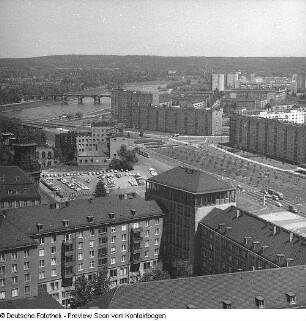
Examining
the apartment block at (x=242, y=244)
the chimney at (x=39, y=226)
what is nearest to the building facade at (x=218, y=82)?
the apartment block at (x=242, y=244)

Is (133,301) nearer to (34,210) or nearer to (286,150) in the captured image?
(34,210)

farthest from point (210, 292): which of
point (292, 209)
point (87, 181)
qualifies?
point (87, 181)

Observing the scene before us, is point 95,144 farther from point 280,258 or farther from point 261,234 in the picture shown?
point 280,258

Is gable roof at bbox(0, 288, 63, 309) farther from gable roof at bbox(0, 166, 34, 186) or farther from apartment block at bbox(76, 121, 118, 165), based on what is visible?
apartment block at bbox(76, 121, 118, 165)

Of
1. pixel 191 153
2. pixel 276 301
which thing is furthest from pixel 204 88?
pixel 276 301
